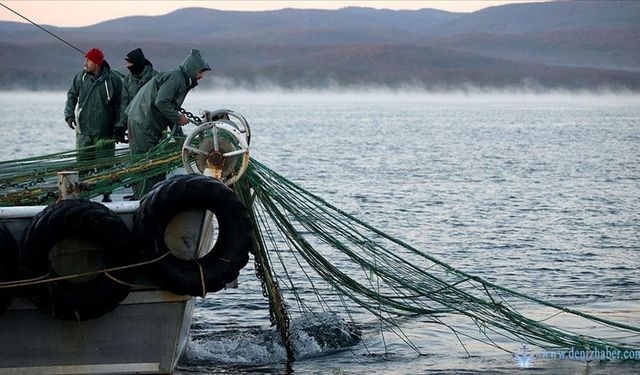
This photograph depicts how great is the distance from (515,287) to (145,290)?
6.55 m

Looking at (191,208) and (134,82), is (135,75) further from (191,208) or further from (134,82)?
(191,208)

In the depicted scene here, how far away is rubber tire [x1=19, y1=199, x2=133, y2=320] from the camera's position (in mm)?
8094

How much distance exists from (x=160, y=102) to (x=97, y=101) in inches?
82.0

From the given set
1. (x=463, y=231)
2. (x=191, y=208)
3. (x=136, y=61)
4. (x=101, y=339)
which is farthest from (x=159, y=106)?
(x=463, y=231)

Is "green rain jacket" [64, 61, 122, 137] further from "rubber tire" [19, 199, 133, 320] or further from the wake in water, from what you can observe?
"rubber tire" [19, 199, 133, 320]

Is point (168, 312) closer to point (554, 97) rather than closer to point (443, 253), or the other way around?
point (443, 253)

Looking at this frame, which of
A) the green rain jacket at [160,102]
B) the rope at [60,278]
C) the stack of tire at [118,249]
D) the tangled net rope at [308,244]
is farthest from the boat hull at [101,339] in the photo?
the green rain jacket at [160,102]

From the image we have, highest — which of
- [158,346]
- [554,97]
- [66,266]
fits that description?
[66,266]

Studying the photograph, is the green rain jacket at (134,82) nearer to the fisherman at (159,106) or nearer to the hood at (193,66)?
the fisherman at (159,106)

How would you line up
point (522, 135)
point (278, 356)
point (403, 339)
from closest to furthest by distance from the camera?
point (278, 356) → point (403, 339) → point (522, 135)

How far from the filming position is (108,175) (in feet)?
30.4

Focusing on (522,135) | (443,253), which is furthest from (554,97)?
(443,253)

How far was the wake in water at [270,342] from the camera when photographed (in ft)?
35.1

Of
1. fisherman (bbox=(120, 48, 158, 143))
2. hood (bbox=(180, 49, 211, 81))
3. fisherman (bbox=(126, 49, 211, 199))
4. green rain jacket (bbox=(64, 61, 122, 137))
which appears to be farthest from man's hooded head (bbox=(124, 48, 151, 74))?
hood (bbox=(180, 49, 211, 81))
